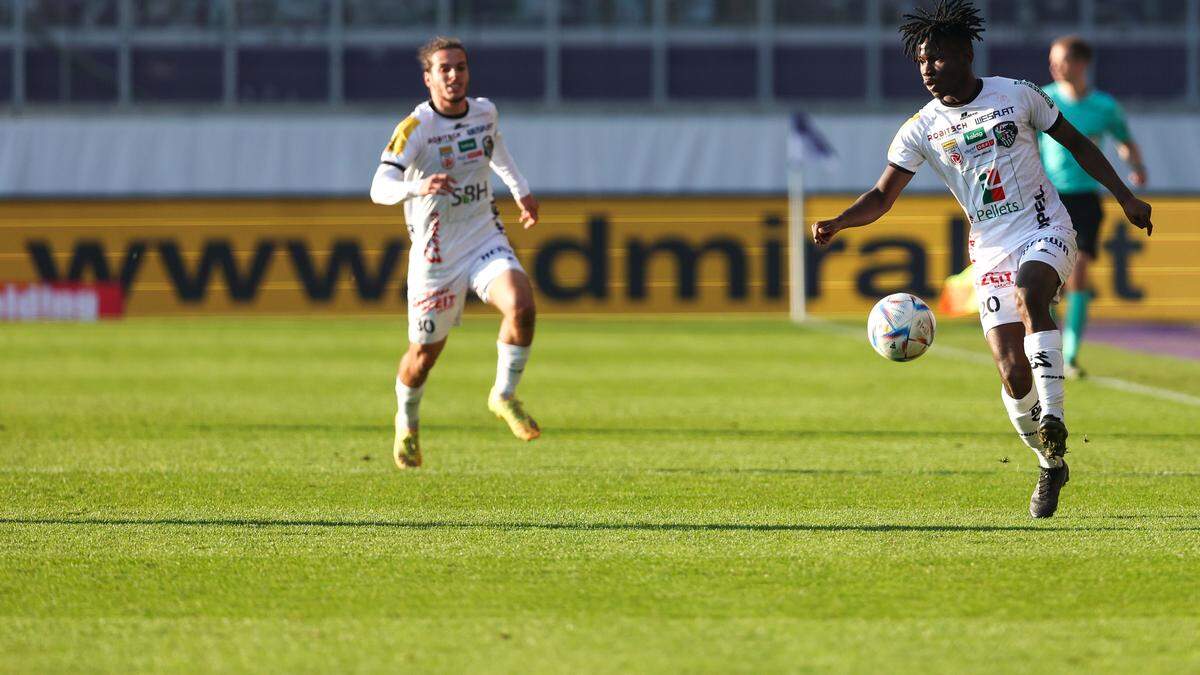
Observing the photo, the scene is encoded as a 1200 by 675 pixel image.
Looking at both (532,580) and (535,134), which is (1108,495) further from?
(535,134)

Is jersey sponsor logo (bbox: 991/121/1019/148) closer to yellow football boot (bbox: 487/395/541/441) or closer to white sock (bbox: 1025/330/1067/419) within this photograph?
white sock (bbox: 1025/330/1067/419)

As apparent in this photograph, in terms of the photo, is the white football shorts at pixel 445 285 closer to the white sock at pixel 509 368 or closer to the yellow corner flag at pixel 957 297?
the white sock at pixel 509 368

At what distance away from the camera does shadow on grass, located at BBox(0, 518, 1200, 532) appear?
6824mm

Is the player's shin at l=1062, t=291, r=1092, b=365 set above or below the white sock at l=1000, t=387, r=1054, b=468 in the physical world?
below

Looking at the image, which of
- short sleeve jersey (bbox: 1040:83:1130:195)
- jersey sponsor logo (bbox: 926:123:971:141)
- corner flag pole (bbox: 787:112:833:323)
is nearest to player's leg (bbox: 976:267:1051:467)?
jersey sponsor logo (bbox: 926:123:971:141)

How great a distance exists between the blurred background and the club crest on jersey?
1672 centimetres

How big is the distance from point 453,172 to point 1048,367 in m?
3.18

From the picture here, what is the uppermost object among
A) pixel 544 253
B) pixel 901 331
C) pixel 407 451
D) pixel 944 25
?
pixel 944 25

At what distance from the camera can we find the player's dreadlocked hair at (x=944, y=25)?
291 inches

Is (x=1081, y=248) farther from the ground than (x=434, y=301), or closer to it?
closer to it

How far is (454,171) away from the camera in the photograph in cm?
906

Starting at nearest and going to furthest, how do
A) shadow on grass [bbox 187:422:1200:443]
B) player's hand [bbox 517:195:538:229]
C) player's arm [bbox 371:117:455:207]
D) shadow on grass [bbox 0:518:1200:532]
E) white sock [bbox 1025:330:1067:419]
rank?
1. shadow on grass [bbox 0:518:1200:532]
2. white sock [bbox 1025:330:1067:419]
3. player's arm [bbox 371:117:455:207]
4. player's hand [bbox 517:195:538:229]
5. shadow on grass [bbox 187:422:1200:443]

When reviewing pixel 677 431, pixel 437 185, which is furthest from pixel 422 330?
pixel 677 431

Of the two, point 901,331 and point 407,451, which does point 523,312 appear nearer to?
point 407,451
